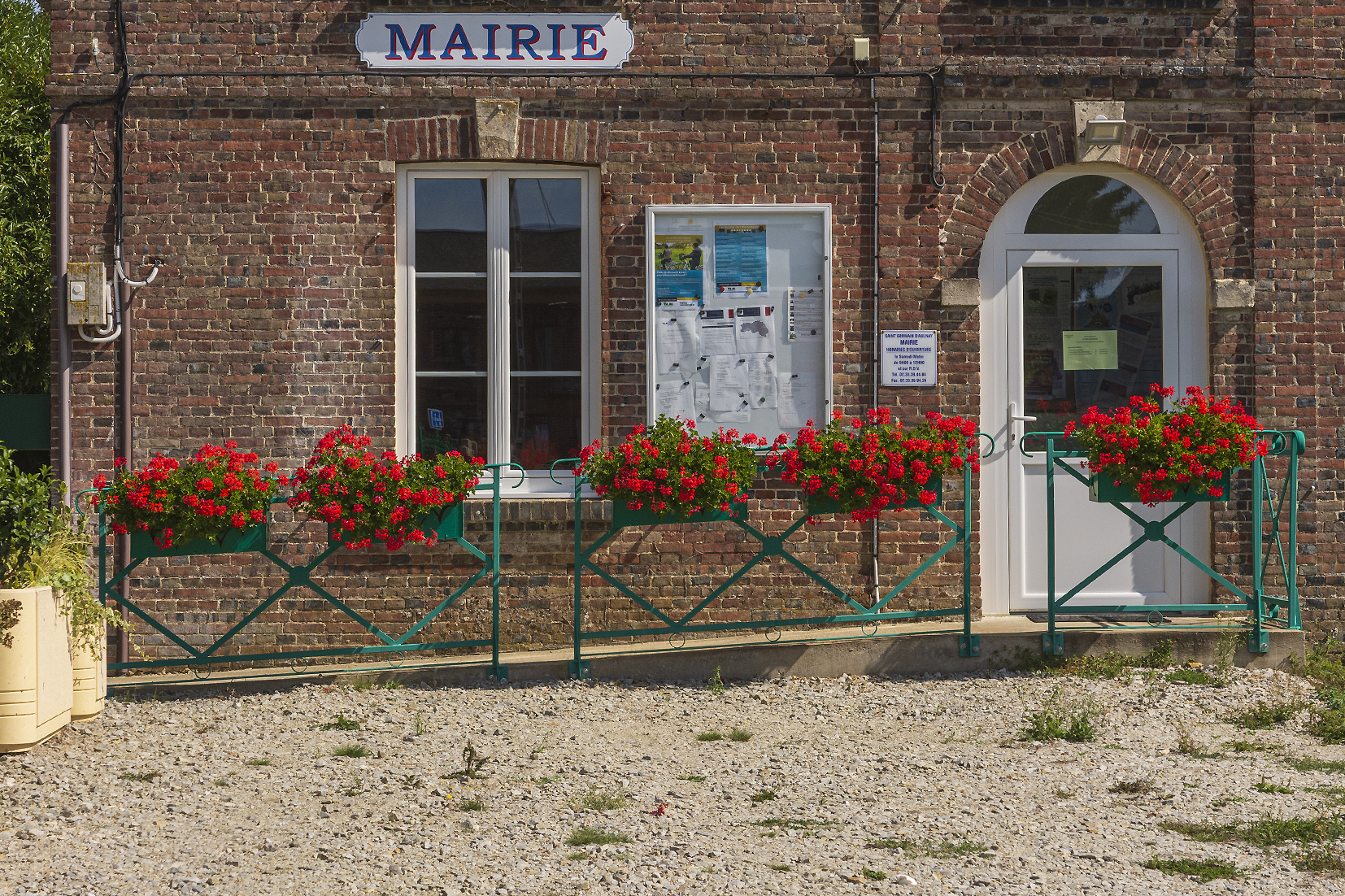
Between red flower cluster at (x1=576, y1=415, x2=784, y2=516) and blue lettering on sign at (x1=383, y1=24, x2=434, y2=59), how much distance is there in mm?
2828

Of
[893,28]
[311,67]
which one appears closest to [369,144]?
[311,67]

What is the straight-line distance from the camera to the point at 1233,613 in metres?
7.23

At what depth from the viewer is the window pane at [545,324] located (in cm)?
729

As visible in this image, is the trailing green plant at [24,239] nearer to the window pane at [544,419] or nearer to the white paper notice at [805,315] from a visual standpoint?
the window pane at [544,419]

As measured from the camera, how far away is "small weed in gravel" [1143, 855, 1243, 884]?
141 inches

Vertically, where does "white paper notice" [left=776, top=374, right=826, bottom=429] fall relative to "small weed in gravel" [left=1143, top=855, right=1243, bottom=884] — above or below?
above

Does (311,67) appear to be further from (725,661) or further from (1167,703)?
(1167,703)

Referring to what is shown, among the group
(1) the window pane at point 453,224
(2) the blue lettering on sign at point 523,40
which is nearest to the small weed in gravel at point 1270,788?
(1) the window pane at point 453,224

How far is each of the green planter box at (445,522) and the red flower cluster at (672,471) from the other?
2.37 ft

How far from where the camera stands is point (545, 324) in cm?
731

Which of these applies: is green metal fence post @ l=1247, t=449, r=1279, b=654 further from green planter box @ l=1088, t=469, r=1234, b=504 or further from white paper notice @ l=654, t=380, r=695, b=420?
white paper notice @ l=654, t=380, r=695, b=420

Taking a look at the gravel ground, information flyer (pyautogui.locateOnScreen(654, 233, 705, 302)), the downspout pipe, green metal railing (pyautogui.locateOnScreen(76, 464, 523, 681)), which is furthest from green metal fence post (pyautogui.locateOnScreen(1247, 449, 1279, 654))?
the downspout pipe

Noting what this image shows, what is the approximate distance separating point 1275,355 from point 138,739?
6.95 metres

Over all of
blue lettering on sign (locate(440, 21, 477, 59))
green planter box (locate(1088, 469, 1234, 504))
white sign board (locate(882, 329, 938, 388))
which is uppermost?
blue lettering on sign (locate(440, 21, 477, 59))
